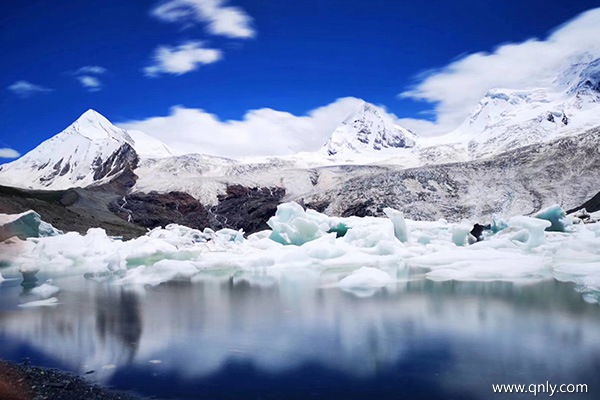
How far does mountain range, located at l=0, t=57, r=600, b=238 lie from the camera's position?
43562 mm

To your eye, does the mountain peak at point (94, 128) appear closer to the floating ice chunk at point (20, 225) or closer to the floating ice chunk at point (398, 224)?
the floating ice chunk at point (20, 225)

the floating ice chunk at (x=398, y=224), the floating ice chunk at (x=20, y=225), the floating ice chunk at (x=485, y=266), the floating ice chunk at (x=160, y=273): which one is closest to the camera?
the floating ice chunk at (x=485, y=266)

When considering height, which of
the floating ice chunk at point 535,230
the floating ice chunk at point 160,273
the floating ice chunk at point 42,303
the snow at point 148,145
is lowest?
the floating ice chunk at point 42,303

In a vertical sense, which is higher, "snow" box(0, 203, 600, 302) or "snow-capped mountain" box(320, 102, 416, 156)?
"snow-capped mountain" box(320, 102, 416, 156)

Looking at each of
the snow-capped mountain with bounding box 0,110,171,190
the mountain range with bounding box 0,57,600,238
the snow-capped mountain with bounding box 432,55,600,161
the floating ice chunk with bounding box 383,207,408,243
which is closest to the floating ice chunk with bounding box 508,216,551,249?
the floating ice chunk with bounding box 383,207,408,243

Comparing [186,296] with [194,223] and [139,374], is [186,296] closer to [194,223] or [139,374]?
[139,374]

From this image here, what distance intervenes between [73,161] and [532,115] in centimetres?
9243

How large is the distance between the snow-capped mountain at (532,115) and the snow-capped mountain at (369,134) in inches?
1049

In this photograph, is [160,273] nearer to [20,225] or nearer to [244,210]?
[20,225]

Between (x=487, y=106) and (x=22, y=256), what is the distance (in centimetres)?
14042

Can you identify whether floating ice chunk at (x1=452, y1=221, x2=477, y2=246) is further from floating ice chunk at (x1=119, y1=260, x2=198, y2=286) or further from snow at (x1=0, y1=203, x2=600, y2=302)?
floating ice chunk at (x1=119, y1=260, x2=198, y2=286)

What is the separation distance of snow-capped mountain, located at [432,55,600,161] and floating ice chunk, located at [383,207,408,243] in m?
65.2

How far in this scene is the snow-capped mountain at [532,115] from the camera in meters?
94.2

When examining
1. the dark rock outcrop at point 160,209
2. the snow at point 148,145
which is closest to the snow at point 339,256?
the dark rock outcrop at point 160,209
